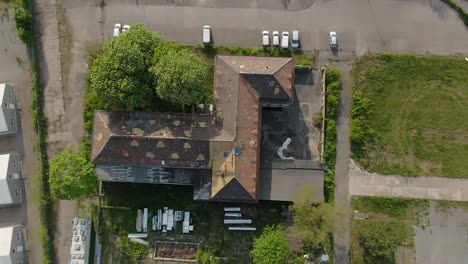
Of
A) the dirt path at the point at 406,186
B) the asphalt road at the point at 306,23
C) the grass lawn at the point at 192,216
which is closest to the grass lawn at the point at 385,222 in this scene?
the dirt path at the point at 406,186

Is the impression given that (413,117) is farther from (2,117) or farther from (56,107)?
(2,117)

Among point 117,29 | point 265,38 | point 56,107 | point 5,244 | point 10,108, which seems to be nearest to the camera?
point 5,244

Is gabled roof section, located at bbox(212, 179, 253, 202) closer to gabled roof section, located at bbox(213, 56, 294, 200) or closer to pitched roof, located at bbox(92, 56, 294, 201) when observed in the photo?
pitched roof, located at bbox(92, 56, 294, 201)

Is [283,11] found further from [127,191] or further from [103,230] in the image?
[103,230]

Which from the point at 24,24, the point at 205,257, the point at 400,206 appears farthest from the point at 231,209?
the point at 24,24

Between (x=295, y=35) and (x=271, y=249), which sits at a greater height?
(x=295, y=35)

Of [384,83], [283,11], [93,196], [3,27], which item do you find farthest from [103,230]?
[384,83]
